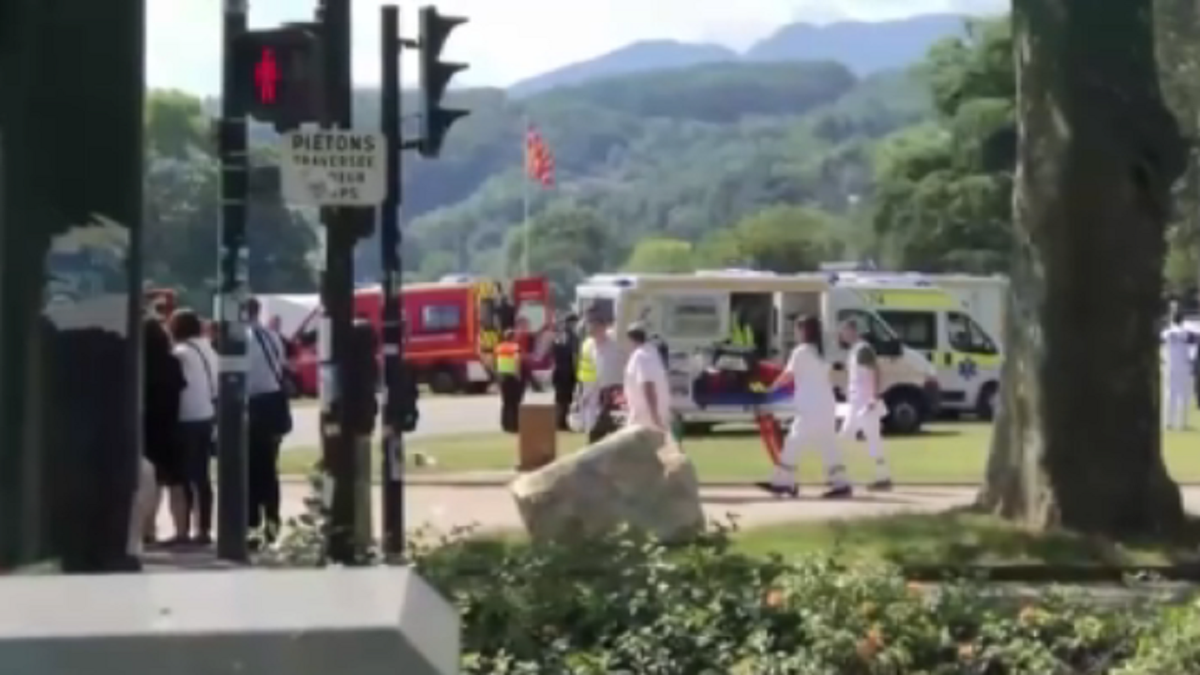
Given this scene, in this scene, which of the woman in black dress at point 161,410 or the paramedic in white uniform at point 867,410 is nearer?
the woman in black dress at point 161,410

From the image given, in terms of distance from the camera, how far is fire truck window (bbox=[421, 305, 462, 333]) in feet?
181

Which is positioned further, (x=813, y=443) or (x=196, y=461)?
(x=813, y=443)

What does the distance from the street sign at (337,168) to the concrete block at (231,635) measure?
1109cm

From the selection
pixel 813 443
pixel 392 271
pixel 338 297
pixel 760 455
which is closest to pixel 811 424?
pixel 813 443

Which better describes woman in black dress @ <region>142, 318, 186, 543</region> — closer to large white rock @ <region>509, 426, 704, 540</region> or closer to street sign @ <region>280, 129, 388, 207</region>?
street sign @ <region>280, 129, 388, 207</region>

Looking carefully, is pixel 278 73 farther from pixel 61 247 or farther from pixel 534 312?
pixel 534 312

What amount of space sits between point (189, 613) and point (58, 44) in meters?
Answer: 5.81

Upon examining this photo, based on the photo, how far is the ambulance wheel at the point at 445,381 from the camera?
5559 centimetres

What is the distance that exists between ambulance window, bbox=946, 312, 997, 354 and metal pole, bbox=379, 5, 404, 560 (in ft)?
76.8

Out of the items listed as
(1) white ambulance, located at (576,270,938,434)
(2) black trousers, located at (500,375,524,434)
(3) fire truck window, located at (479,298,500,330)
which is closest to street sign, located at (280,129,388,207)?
(2) black trousers, located at (500,375,524,434)

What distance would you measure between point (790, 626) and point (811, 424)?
45.5 ft

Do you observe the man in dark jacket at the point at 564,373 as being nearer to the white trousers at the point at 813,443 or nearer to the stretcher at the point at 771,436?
the stretcher at the point at 771,436

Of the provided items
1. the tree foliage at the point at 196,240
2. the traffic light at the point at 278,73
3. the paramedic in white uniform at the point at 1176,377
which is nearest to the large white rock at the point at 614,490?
the traffic light at the point at 278,73

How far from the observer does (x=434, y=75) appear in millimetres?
16828
